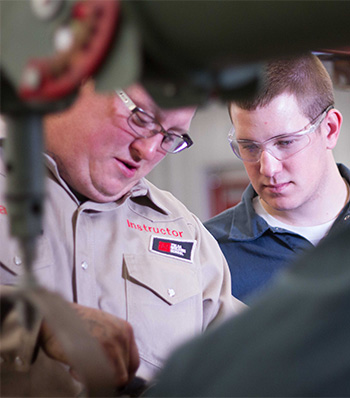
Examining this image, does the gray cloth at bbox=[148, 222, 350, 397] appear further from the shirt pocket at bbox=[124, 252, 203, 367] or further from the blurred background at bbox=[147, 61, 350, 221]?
the blurred background at bbox=[147, 61, 350, 221]

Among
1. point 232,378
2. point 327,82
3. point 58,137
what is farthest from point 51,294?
point 327,82

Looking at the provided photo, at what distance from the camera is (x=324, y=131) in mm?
2250

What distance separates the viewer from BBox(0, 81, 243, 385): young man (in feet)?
4.73

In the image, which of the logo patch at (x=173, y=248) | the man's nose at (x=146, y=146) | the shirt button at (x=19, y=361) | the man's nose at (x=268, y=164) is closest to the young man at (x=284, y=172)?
the man's nose at (x=268, y=164)

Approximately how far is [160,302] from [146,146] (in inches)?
17.4

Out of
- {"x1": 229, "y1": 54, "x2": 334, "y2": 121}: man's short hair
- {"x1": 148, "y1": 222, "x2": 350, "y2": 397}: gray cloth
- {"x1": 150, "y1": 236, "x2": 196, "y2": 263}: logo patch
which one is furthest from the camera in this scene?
{"x1": 229, "y1": 54, "x2": 334, "y2": 121}: man's short hair

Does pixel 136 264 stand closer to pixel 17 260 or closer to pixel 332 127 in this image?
pixel 17 260

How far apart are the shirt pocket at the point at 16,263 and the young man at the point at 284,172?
0.99m

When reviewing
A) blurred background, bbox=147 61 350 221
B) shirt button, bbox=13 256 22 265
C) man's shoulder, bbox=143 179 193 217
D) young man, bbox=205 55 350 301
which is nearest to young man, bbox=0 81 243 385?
shirt button, bbox=13 256 22 265

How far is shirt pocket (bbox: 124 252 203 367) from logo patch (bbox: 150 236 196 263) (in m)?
0.02

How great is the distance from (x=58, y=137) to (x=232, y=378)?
3.54ft

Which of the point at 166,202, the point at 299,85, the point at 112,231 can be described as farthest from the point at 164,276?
the point at 299,85

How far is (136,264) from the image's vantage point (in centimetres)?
159

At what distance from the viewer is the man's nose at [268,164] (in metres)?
2.11
